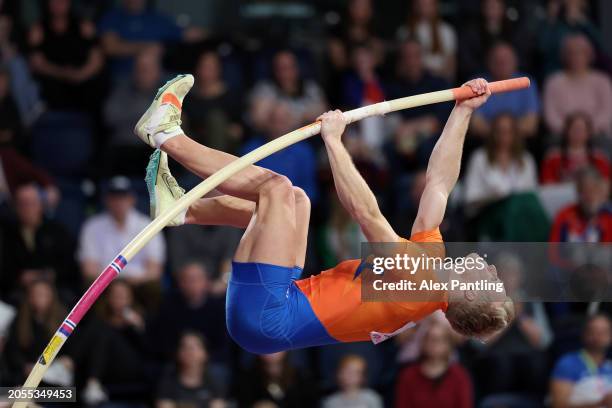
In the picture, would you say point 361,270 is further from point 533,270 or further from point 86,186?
point 86,186

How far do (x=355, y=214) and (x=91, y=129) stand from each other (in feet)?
18.1

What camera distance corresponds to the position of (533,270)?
921 centimetres

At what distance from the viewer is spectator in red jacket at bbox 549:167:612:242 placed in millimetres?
10641

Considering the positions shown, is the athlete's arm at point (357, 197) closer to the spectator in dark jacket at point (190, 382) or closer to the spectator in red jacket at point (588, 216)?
the spectator in dark jacket at point (190, 382)

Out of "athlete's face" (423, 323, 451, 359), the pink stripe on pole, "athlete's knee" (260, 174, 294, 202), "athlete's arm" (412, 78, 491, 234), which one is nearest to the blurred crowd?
"athlete's face" (423, 323, 451, 359)

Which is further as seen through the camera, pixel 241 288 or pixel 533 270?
pixel 533 270

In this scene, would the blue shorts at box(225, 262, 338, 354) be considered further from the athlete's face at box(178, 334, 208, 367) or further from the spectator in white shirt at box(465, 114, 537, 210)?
the spectator in white shirt at box(465, 114, 537, 210)

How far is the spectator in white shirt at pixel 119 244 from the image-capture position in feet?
35.4

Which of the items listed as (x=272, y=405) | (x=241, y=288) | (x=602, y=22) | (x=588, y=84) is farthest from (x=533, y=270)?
(x=602, y=22)

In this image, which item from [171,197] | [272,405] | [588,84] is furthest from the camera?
[588,84]

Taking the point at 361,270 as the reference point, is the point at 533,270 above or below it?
above

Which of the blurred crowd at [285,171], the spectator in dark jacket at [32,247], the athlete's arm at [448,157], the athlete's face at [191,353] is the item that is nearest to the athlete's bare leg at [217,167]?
the athlete's arm at [448,157]

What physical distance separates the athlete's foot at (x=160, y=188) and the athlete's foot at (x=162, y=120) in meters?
0.17

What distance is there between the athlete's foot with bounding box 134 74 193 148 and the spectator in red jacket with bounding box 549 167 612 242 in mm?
→ 4254
